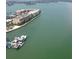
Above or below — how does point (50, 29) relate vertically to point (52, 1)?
below

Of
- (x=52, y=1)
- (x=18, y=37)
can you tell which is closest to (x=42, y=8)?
(x=52, y=1)

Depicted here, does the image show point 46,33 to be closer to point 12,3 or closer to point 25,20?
point 25,20

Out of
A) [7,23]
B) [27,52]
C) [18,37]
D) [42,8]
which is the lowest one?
[27,52]

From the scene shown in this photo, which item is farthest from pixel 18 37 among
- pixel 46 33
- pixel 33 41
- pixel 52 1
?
pixel 52 1

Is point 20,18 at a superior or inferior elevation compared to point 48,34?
superior

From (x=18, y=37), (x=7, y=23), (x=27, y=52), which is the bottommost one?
(x=27, y=52)
